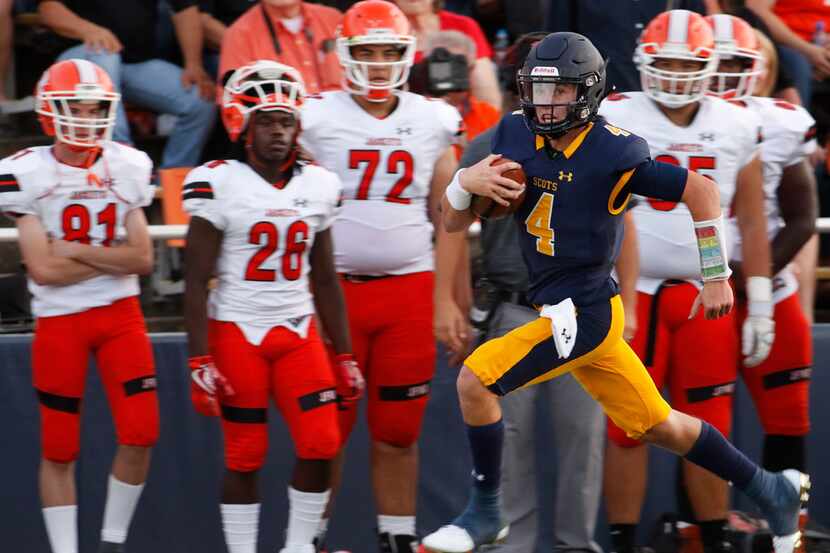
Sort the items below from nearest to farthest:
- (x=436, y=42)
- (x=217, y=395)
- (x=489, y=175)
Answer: (x=489, y=175) < (x=217, y=395) < (x=436, y=42)

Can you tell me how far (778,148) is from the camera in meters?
6.04

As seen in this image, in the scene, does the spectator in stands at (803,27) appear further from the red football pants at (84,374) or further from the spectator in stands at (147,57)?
the red football pants at (84,374)

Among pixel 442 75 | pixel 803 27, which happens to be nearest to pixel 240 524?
pixel 442 75

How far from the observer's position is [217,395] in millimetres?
5559

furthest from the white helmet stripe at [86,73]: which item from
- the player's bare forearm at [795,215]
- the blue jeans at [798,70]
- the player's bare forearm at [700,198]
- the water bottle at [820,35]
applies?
the water bottle at [820,35]

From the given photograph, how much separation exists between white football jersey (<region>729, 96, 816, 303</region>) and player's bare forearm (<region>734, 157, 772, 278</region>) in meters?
0.13

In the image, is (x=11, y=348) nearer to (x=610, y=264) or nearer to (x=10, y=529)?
(x=10, y=529)

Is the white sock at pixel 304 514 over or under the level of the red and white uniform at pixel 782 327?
under

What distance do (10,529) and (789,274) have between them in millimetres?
3334

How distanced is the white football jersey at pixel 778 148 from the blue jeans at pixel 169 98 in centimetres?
272

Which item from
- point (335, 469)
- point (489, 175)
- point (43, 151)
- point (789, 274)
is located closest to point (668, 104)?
point (789, 274)

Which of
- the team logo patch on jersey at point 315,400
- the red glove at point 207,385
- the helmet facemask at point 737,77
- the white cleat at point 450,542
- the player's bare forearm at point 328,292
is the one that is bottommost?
the white cleat at point 450,542

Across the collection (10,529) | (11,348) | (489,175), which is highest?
(489,175)

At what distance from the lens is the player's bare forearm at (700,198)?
479cm
